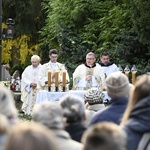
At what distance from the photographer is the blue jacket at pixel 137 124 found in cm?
521

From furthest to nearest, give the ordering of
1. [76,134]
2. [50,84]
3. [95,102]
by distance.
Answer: [50,84] < [95,102] < [76,134]

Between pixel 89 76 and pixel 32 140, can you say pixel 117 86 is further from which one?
pixel 89 76

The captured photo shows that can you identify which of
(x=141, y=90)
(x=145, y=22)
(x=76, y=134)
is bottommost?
(x=76, y=134)

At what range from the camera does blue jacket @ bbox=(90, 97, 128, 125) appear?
568 centimetres

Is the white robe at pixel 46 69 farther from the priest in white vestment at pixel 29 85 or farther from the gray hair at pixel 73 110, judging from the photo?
the gray hair at pixel 73 110

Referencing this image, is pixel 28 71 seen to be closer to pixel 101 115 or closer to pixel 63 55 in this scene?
pixel 63 55

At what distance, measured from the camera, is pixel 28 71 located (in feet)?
56.8

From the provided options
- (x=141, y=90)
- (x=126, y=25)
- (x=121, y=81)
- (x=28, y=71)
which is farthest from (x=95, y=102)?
(x=126, y=25)

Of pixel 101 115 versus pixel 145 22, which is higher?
pixel 145 22

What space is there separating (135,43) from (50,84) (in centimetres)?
1007

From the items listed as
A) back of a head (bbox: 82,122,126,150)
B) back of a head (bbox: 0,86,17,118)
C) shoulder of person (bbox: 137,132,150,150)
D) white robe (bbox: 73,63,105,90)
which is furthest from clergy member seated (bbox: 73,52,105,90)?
back of a head (bbox: 82,122,126,150)

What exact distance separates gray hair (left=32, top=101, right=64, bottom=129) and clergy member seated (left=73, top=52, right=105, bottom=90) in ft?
35.0

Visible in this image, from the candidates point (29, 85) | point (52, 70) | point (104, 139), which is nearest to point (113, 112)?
point (104, 139)

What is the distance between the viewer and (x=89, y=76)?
15328 millimetres
